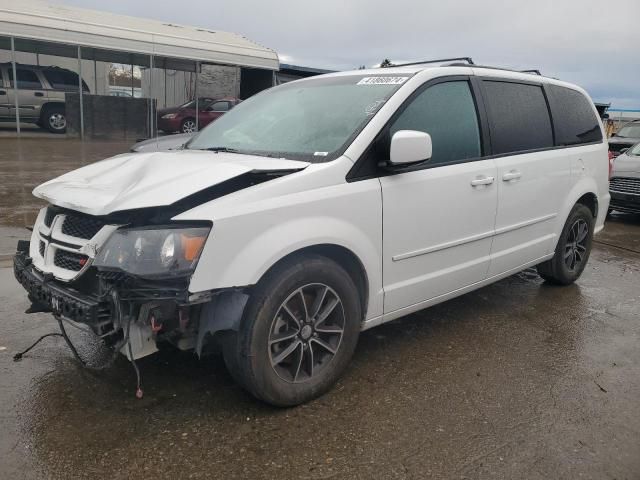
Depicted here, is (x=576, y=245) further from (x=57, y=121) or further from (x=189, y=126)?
(x=189, y=126)

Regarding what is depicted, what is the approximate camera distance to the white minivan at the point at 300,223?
8.26ft

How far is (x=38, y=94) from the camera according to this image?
17.2m

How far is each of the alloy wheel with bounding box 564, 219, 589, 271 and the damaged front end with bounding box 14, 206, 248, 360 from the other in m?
3.67

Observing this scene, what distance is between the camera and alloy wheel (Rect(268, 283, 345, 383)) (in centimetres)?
281

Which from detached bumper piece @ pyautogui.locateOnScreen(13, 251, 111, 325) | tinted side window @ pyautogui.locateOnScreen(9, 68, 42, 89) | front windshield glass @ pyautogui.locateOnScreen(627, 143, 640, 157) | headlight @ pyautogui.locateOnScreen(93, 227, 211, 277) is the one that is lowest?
detached bumper piece @ pyautogui.locateOnScreen(13, 251, 111, 325)

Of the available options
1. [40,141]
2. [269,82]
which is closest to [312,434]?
[40,141]


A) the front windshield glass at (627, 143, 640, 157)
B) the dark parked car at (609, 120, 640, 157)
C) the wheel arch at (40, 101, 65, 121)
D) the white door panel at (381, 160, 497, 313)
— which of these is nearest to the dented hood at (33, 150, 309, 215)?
the white door panel at (381, 160, 497, 313)

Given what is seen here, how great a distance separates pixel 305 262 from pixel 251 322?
1.35 ft

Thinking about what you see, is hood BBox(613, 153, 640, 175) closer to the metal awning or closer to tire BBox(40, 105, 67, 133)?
the metal awning

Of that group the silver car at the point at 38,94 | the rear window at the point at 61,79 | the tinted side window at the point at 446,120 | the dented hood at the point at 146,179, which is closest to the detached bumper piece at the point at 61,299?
the dented hood at the point at 146,179

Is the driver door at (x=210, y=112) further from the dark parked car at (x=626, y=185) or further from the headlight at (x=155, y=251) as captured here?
the headlight at (x=155, y=251)

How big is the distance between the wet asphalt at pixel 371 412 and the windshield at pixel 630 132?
36.1 ft

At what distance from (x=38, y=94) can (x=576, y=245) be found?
1699 centimetres

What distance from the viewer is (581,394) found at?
3244mm
